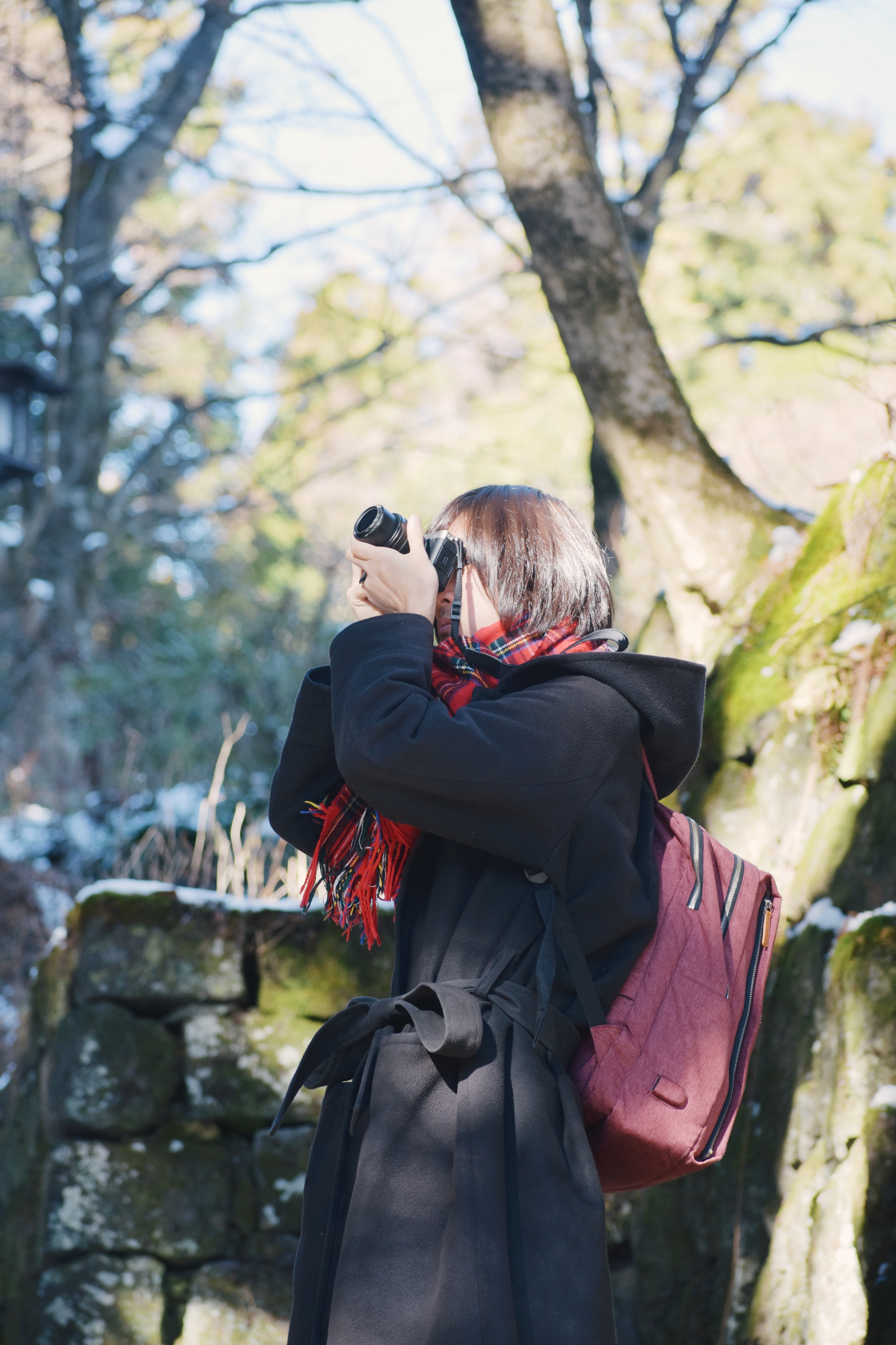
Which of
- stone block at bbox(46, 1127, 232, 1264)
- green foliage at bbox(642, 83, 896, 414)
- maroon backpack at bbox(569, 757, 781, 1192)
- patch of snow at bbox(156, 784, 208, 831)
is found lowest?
stone block at bbox(46, 1127, 232, 1264)

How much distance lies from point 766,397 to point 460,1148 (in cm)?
847

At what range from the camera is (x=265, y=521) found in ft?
47.1

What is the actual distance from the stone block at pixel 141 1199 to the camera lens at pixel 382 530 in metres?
1.97

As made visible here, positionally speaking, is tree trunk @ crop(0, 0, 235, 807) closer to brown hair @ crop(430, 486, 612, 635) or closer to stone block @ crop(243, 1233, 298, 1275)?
stone block @ crop(243, 1233, 298, 1275)

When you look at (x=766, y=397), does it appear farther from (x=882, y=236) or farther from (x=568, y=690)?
(x=568, y=690)

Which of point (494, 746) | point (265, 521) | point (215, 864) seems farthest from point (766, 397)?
point (494, 746)

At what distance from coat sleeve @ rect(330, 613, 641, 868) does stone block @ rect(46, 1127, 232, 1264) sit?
6.07 feet

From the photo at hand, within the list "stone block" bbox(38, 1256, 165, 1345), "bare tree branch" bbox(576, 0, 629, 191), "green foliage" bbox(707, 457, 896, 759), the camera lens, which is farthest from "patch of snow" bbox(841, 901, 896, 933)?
"bare tree branch" bbox(576, 0, 629, 191)

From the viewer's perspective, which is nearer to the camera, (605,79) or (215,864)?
(215,864)

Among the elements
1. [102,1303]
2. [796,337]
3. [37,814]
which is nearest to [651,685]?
[102,1303]

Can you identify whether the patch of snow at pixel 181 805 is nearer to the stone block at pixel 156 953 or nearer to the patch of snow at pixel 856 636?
the stone block at pixel 156 953

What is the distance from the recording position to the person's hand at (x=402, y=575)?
4.67ft

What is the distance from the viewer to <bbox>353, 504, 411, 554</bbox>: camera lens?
141 cm

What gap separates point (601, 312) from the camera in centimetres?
319
